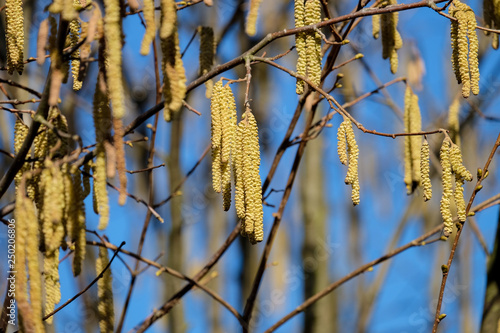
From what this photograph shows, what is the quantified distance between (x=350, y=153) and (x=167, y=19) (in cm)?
51

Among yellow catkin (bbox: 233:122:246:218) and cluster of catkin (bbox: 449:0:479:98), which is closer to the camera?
yellow catkin (bbox: 233:122:246:218)

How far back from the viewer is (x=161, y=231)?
460 centimetres

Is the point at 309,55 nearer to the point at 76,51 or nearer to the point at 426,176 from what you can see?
the point at 426,176

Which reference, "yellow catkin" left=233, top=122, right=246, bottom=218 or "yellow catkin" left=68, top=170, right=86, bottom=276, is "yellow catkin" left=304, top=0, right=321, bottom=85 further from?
"yellow catkin" left=68, top=170, right=86, bottom=276

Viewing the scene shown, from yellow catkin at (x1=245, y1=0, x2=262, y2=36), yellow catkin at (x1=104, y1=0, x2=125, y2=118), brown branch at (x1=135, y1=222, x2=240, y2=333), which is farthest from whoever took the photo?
brown branch at (x1=135, y1=222, x2=240, y2=333)

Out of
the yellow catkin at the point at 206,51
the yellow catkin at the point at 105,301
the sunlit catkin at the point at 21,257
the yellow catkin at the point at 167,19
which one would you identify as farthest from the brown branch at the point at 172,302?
the yellow catkin at the point at 167,19

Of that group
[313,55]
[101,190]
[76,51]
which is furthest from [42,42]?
[313,55]

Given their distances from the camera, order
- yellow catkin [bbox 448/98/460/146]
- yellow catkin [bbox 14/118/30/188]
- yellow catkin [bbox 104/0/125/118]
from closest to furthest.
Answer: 1. yellow catkin [bbox 104/0/125/118]
2. yellow catkin [bbox 14/118/30/188]
3. yellow catkin [bbox 448/98/460/146]

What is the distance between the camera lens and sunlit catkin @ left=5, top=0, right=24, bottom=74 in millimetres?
1442

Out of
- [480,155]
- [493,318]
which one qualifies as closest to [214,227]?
[480,155]

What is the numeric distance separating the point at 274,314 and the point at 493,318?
20.4 ft

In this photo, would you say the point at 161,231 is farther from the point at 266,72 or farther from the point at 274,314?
the point at 274,314

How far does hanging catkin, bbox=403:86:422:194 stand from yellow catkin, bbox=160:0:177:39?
1.01 meters

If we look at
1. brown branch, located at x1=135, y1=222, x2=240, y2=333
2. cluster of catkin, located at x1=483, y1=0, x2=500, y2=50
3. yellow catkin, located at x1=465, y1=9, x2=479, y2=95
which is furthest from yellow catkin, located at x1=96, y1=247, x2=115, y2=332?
cluster of catkin, located at x1=483, y1=0, x2=500, y2=50
